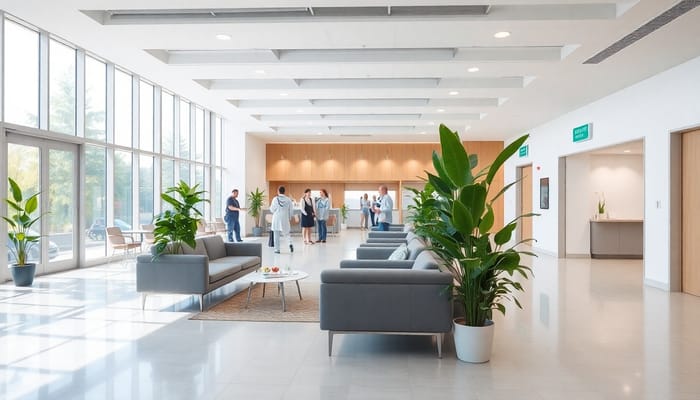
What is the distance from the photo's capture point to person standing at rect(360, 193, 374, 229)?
1869 centimetres

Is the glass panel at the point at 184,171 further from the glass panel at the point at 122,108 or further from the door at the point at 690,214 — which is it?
the door at the point at 690,214

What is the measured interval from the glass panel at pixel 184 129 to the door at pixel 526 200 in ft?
31.9

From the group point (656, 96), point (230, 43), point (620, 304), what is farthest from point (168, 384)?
point (656, 96)

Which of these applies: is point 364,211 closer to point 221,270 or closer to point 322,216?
point 322,216

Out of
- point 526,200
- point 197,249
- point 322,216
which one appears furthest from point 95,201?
point 526,200

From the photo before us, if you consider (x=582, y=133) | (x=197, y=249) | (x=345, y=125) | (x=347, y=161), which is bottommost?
(x=197, y=249)

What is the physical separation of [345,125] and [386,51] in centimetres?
669

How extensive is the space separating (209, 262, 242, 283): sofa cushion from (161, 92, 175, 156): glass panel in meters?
6.48

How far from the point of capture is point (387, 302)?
388 cm

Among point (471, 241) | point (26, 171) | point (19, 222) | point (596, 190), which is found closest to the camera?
point (471, 241)

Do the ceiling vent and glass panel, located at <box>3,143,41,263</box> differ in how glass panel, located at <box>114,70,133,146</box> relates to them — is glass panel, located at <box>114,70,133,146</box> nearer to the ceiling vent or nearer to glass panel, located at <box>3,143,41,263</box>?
glass panel, located at <box>3,143,41,263</box>

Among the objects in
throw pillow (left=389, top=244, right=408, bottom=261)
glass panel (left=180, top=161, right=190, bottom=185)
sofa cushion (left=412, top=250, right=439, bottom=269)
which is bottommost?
throw pillow (left=389, top=244, right=408, bottom=261)

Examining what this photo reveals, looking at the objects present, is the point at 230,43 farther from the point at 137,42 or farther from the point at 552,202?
the point at 552,202

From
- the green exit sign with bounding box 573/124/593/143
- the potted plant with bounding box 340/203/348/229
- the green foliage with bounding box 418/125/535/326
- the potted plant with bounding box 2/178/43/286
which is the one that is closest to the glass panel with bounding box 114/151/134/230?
the potted plant with bounding box 2/178/43/286
